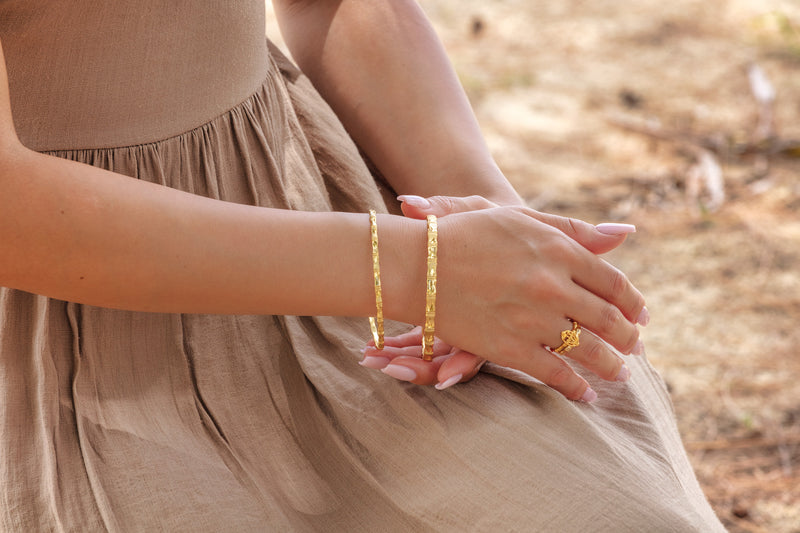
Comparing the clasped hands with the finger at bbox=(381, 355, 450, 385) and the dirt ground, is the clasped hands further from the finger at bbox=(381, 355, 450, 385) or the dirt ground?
the dirt ground

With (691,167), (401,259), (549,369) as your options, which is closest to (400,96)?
(401,259)

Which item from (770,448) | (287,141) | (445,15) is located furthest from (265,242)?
(445,15)

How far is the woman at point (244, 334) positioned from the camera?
0.94 m

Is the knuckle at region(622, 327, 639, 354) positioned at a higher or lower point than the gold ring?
lower

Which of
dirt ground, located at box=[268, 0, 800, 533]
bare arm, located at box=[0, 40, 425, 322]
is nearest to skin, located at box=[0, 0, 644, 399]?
bare arm, located at box=[0, 40, 425, 322]

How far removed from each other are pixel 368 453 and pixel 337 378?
11 centimetres

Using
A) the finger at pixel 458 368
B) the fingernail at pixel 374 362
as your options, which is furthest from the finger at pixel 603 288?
the fingernail at pixel 374 362

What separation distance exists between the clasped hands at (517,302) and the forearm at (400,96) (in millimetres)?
246

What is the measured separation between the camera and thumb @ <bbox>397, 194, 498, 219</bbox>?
3.61 feet

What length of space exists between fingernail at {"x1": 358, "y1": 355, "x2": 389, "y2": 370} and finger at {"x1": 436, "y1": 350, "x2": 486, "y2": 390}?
7 cm

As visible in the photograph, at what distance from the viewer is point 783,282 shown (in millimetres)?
2775

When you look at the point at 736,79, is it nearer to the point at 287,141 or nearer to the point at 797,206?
the point at 797,206

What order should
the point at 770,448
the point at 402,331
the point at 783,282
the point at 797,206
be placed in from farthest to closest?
1. the point at 797,206
2. the point at 783,282
3. the point at 770,448
4. the point at 402,331

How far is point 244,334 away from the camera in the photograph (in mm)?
1120
